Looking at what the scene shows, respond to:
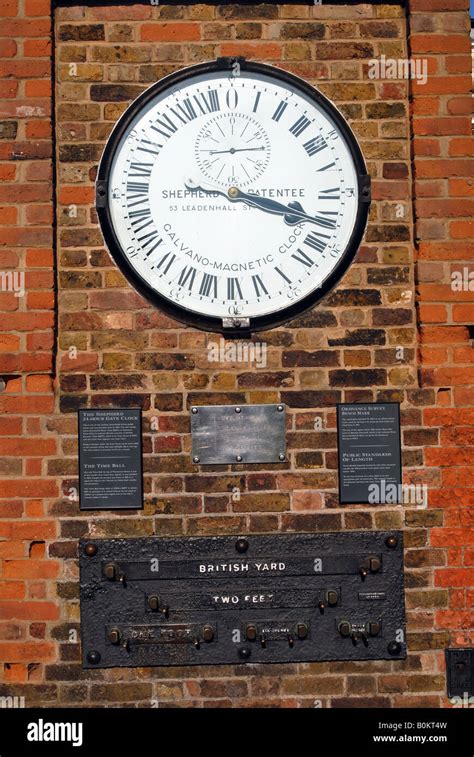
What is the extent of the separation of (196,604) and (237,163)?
1.92m

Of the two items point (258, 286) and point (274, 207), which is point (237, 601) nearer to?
point (258, 286)

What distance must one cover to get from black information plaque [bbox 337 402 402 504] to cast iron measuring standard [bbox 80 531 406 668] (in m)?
0.22

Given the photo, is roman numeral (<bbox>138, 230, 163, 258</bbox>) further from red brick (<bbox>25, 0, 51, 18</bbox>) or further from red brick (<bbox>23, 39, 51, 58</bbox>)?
red brick (<bbox>25, 0, 51, 18</bbox>)

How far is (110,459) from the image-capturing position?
14.7 feet

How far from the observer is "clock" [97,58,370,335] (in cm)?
455

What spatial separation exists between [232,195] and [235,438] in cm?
106

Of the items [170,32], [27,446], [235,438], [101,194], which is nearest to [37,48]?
[170,32]

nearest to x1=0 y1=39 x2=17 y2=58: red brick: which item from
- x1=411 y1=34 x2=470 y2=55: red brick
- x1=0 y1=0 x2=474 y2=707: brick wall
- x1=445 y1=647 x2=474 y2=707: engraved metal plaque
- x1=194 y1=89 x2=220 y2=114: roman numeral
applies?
x1=0 y1=0 x2=474 y2=707: brick wall

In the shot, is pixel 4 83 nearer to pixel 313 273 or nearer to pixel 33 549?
pixel 313 273

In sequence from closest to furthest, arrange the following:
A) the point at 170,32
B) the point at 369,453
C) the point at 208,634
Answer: the point at 208,634, the point at 369,453, the point at 170,32

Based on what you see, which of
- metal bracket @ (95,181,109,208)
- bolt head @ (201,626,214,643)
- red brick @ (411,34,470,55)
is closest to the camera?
bolt head @ (201,626,214,643)

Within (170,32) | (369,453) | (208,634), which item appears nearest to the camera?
(208,634)

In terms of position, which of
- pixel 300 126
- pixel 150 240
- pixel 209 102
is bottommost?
pixel 150 240

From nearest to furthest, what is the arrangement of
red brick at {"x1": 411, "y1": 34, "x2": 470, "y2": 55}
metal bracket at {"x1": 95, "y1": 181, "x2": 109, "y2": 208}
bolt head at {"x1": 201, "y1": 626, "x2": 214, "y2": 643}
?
bolt head at {"x1": 201, "y1": 626, "x2": 214, "y2": 643} → metal bracket at {"x1": 95, "y1": 181, "x2": 109, "y2": 208} → red brick at {"x1": 411, "y1": 34, "x2": 470, "y2": 55}
